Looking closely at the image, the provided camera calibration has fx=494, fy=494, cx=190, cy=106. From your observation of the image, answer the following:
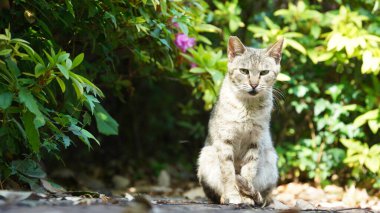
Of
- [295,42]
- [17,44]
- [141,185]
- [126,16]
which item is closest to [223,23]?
[295,42]

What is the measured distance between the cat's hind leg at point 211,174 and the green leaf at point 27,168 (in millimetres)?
1218

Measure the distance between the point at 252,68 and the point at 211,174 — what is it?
0.89 m

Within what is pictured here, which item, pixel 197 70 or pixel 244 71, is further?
pixel 197 70

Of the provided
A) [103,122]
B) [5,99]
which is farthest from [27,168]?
[5,99]

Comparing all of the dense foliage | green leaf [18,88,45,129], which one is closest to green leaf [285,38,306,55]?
the dense foliage

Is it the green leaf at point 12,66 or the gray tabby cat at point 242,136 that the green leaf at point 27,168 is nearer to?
the green leaf at point 12,66

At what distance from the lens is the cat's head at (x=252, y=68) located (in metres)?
3.83

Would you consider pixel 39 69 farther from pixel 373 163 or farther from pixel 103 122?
pixel 373 163

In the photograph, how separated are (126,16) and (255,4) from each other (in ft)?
8.73

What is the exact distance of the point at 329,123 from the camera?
516cm

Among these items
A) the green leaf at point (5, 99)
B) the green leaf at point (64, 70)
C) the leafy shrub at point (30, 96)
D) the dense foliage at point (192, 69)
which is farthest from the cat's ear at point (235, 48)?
the green leaf at point (5, 99)

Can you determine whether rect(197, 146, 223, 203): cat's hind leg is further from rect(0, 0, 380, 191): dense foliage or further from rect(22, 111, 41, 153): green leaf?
rect(22, 111, 41, 153): green leaf

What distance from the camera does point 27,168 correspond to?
347 cm

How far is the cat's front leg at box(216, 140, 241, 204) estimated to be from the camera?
358 centimetres
